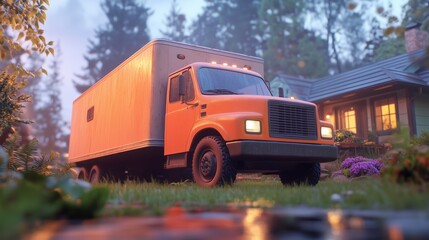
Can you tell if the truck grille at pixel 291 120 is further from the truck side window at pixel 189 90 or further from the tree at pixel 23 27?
the tree at pixel 23 27

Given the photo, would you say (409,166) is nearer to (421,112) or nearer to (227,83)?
(227,83)

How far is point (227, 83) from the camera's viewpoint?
305 inches

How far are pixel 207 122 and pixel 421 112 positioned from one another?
14.4 metres

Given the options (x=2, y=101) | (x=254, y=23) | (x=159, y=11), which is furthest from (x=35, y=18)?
(x=159, y=11)

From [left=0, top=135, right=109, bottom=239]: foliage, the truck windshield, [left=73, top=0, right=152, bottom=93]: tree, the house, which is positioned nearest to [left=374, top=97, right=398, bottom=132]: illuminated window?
the house

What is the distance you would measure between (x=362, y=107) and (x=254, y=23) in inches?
1243

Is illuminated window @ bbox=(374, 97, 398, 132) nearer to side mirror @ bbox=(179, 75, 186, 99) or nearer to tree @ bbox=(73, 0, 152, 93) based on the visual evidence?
side mirror @ bbox=(179, 75, 186, 99)

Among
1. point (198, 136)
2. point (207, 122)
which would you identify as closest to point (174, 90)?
point (198, 136)

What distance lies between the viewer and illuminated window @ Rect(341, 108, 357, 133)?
64.8ft

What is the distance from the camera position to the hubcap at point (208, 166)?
265 inches

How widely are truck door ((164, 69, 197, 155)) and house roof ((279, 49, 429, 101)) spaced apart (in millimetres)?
10237

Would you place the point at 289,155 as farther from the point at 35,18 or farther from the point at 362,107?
the point at 362,107

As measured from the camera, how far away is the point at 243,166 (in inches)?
276

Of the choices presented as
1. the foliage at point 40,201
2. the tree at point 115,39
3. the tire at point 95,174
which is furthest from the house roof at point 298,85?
the tree at point 115,39
